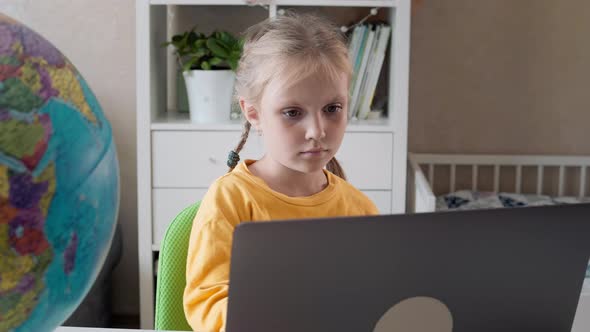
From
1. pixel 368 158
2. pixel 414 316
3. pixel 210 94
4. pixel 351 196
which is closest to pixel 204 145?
pixel 210 94

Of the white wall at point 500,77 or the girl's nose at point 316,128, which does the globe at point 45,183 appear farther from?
the white wall at point 500,77

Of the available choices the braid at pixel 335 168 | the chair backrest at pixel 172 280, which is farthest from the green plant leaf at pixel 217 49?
the chair backrest at pixel 172 280

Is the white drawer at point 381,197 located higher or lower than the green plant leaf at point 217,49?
lower

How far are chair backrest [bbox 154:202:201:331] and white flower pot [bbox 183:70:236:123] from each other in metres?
1.15

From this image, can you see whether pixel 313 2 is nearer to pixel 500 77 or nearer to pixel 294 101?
pixel 500 77

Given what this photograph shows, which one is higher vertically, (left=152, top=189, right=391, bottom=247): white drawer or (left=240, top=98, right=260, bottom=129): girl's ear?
(left=240, top=98, right=260, bottom=129): girl's ear

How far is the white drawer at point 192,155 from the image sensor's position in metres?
2.30

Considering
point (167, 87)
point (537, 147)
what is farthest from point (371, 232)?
point (537, 147)

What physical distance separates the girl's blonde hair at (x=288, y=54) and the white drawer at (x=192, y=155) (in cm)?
101

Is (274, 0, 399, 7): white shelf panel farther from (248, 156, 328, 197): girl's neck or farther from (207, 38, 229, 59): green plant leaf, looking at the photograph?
(248, 156, 328, 197): girl's neck

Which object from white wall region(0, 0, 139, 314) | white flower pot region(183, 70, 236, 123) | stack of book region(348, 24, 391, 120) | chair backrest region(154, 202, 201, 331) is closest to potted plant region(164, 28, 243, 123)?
white flower pot region(183, 70, 236, 123)

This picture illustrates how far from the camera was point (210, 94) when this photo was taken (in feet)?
7.60

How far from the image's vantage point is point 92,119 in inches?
26.2

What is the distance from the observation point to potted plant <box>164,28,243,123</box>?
227 centimetres
